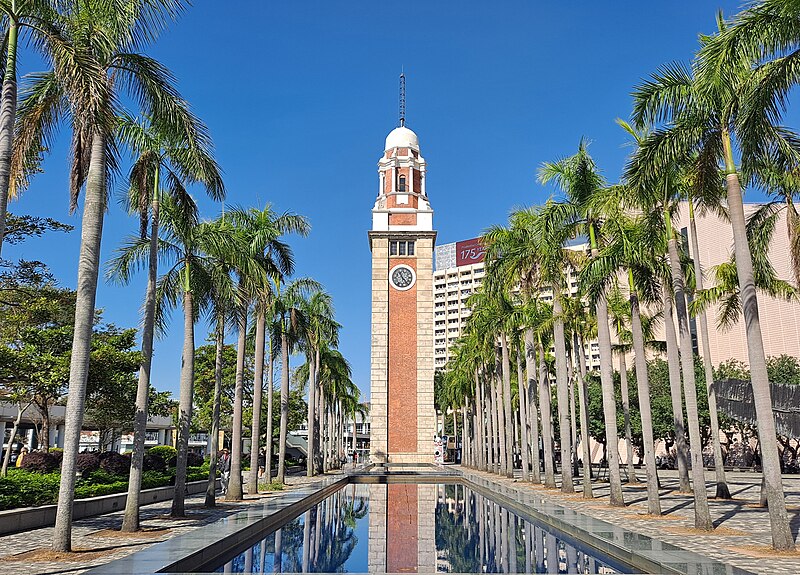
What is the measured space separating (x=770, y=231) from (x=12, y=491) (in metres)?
19.9

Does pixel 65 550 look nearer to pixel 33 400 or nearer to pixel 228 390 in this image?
pixel 33 400

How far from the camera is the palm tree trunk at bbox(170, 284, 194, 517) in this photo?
686 inches

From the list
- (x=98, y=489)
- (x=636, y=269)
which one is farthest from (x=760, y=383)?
(x=98, y=489)

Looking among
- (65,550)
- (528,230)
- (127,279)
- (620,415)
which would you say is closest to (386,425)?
(620,415)

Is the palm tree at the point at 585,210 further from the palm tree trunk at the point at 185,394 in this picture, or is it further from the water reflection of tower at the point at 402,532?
the palm tree trunk at the point at 185,394

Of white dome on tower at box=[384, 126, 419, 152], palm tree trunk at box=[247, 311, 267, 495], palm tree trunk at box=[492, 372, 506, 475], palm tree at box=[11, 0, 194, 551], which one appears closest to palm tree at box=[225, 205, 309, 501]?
palm tree trunk at box=[247, 311, 267, 495]

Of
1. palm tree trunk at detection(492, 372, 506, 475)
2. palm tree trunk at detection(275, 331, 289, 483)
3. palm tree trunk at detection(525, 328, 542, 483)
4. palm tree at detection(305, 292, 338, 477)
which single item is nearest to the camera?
palm tree trunk at detection(275, 331, 289, 483)

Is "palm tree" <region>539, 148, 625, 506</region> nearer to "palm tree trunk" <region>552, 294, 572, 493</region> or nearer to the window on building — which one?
"palm tree trunk" <region>552, 294, 572, 493</region>

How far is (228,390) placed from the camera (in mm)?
53719

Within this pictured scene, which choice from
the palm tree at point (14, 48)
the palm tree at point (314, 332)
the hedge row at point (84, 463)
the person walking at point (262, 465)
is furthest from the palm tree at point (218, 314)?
the palm tree at point (314, 332)

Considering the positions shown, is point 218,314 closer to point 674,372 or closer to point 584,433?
point 674,372

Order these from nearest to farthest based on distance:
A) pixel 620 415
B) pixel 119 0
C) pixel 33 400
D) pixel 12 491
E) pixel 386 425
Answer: pixel 119 0 → pixel 12 491 → pixel 33 400 → pixel 620 415 → pixel 386 425

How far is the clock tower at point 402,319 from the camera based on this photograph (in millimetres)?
57781

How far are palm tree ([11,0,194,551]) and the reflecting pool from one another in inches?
159
